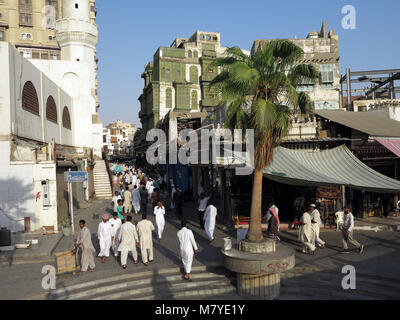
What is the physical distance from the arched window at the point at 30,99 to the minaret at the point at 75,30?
49.1 feet

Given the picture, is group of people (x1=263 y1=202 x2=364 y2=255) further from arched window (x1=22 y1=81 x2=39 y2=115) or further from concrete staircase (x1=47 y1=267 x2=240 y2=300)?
arched window (x1=22 y1=81 x2=39 y2=115)

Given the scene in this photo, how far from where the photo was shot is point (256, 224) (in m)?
8.38

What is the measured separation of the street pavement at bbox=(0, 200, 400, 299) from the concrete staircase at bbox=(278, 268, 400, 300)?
4.6 inches

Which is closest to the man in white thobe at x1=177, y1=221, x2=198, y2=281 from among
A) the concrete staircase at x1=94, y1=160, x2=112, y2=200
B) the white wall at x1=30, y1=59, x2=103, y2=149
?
the concrete staircase at x1=94, y1=160, x2=112, y2=200

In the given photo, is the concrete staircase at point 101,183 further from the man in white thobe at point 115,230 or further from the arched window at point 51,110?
the man in white thobe at point 115,230

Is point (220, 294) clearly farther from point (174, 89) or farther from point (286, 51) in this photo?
point (174, 89)

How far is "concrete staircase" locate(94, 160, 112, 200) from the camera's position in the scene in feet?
85.0

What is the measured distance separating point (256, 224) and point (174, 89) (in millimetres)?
37177

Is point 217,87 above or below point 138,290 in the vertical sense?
above

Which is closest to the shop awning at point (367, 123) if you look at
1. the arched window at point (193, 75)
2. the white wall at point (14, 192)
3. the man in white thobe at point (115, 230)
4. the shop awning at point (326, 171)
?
the shop awning at point (326, 171)

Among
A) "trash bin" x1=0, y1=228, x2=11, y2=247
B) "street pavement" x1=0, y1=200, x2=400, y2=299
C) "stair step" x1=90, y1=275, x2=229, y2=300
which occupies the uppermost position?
"trash bin" x1=0, y1=228, x2=11, y2=247

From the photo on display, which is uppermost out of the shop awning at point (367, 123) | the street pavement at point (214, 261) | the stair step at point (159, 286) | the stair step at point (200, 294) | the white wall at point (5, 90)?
the white wall at point (5, 90)

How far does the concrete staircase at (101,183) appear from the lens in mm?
25914
